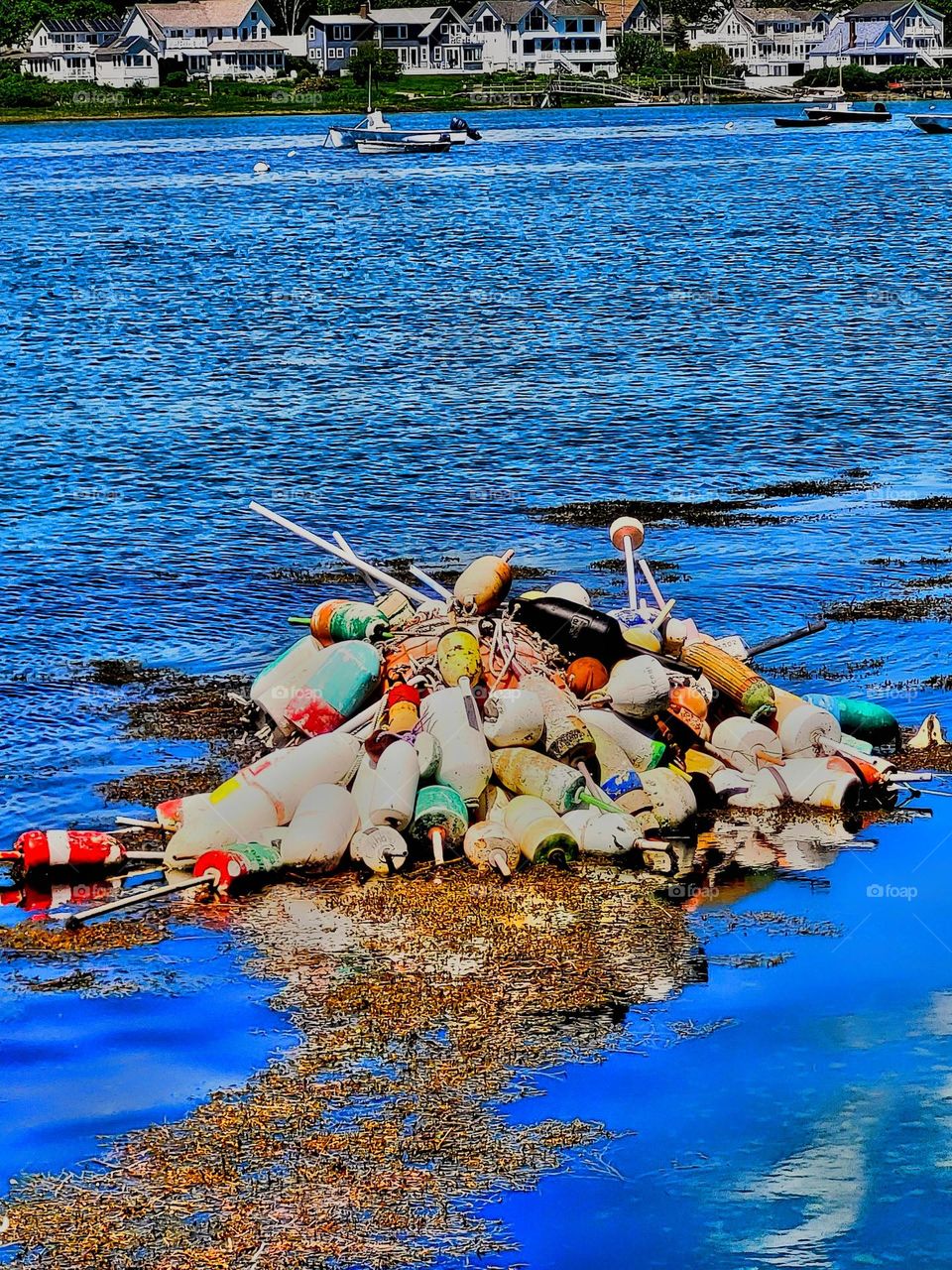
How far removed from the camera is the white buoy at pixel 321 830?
12320 mm

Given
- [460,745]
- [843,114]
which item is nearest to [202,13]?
[843,114]

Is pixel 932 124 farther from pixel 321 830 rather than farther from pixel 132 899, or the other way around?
pixel 132 899

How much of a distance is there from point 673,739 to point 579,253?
5156 cm

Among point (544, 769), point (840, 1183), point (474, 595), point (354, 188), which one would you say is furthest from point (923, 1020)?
point (354, 188)

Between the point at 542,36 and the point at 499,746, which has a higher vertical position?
the point at 542,36

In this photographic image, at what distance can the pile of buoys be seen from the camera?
40.8 ft

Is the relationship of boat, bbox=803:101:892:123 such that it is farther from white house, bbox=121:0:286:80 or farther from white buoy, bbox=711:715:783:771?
white buoy, bbox=711:715:783:771

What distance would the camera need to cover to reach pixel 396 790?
12.5m

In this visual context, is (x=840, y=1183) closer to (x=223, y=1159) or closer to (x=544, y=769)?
(x=223, y=1159)

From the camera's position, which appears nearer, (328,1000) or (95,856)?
(328,1000)

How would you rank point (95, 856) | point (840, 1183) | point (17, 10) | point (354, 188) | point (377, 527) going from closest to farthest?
point (840, 1183) < point (95, 856) < point (377, 527) < point (354, 188) < point (17, 10)

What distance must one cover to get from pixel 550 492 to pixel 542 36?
148153 mm

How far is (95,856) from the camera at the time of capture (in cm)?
1259

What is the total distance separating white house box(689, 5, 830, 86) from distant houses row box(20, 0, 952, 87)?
419 cm
